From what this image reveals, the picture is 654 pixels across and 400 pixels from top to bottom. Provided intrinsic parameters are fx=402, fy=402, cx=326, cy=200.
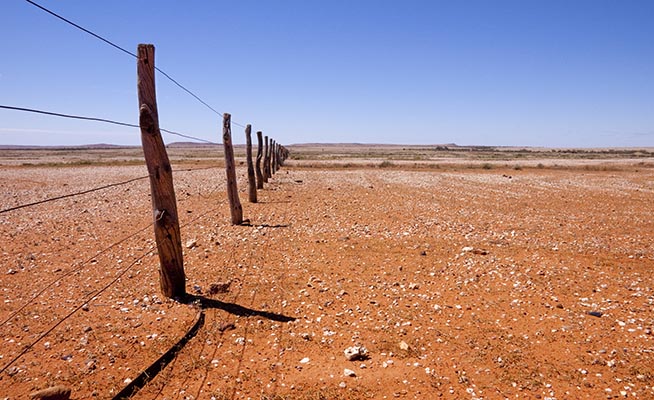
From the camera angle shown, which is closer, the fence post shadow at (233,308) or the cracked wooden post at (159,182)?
the cracked wooden post at (159,182)

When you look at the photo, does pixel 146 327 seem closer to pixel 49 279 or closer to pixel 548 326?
pixel 49 279

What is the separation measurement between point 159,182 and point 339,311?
11.0 ft

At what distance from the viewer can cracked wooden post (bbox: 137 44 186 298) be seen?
228 inches

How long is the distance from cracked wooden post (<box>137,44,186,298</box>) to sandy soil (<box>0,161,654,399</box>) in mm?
432

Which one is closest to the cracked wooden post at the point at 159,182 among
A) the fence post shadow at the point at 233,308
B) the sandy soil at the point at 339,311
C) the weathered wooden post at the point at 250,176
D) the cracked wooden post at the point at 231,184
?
the fence post shadow at the point at 233,308

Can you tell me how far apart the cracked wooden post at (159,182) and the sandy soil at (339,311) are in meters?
0.43

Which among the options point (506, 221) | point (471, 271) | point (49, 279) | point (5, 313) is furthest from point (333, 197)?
point (5, 313)

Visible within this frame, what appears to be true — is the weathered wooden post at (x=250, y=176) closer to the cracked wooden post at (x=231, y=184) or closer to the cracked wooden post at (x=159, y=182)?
the cracked wooden post at (x=231, y=184)

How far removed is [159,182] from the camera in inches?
237

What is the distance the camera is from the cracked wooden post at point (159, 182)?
5.79m

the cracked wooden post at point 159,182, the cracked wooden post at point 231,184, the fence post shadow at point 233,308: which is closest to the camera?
the cracked wooden post at point 159,182

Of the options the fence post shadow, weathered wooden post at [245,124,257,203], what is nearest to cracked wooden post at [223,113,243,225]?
weathered wooden post at [245,124,257,203]

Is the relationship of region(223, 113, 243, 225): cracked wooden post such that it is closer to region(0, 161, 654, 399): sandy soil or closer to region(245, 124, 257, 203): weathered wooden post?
region(0, 161, 654, 399): sandy soil

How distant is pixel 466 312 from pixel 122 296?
5.50 m
